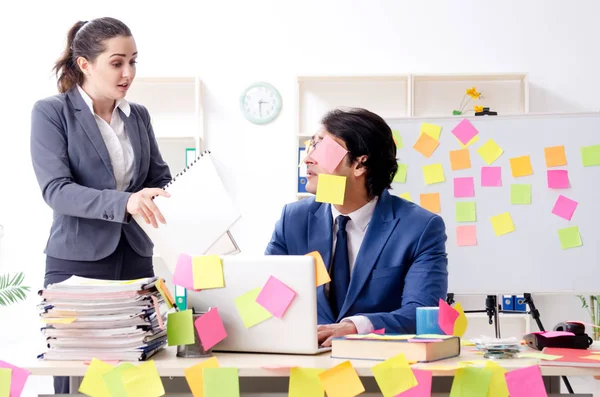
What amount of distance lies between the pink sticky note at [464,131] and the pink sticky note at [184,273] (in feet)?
6.79

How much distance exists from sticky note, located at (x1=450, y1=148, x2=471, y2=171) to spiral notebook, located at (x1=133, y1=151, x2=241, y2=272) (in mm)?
1880

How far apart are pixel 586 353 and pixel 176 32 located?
377cm

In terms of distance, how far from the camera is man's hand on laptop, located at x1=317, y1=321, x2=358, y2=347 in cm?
157

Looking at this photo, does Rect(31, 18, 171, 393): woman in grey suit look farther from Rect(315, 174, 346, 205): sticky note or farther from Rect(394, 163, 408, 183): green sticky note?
Rect(394, 163, 408, 183): green sticky note

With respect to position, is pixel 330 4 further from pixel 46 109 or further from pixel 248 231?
pixel 46 109

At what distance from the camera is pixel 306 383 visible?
130cm

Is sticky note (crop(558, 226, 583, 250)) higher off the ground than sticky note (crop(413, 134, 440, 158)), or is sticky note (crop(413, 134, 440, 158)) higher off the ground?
sticky note (crop(413, 134, 440, 158))

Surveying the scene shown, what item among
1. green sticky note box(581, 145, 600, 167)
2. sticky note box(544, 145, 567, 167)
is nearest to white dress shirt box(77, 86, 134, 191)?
sticky note box(544, 145, 567, 167)

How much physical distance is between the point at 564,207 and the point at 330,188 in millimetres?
1673

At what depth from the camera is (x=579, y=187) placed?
10.6ft

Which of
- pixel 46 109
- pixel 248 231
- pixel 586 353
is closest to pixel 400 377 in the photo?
pixel 586 353

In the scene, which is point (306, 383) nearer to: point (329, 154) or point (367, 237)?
point (367, 237)

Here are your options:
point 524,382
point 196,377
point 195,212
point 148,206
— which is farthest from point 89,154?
point 524,382

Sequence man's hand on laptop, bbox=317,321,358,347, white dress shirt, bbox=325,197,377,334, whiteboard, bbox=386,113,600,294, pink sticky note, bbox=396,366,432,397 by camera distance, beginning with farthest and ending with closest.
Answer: whiteboard, bbox=386,113,600,294
white dress shirt, bbox=325,197,377,334
man's hand on laptop, bbox=317,321,358,347
pink sticky note, bbox=396,366,432,397
